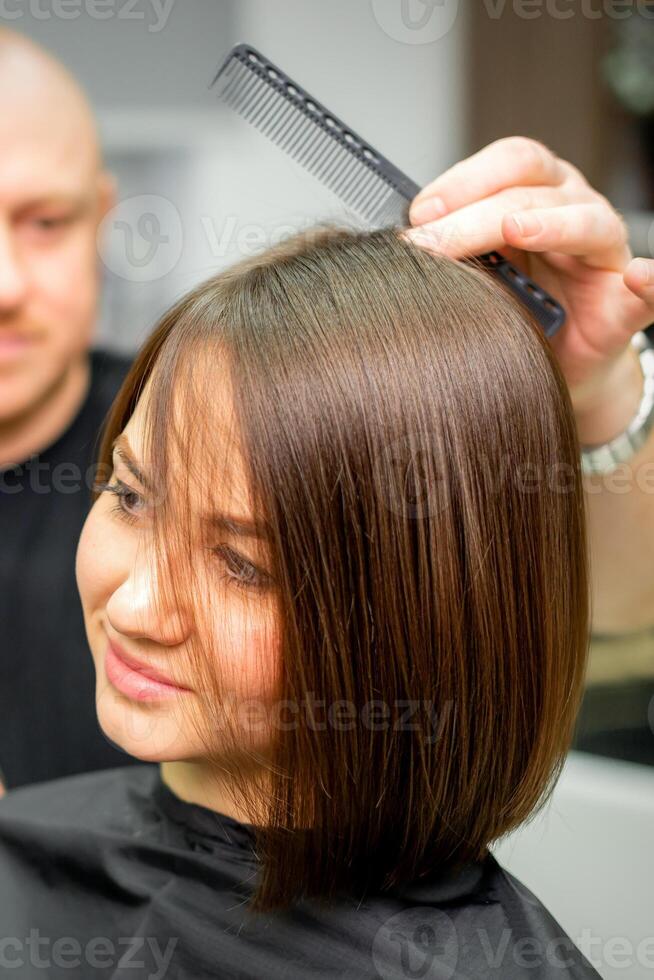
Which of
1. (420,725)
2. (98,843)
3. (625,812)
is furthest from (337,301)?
(625,812)

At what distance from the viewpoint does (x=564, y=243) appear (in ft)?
2.64

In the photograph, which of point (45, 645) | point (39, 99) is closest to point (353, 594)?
point (45, 645)

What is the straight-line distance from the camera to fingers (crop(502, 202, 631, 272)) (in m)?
0.79

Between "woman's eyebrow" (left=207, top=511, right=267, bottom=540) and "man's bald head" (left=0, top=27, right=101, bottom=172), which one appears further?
"man's bald head" (left=0, top=27, right=101, bottom=172)

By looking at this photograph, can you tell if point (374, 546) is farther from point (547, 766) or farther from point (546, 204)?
point (546, 204)

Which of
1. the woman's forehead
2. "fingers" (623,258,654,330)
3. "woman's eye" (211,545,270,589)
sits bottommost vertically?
"woman's eye" (211,545,270,589)

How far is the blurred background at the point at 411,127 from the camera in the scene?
1.27m

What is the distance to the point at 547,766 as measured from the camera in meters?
0.81

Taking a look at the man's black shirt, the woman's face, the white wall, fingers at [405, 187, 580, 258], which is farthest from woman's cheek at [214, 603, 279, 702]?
the white wall

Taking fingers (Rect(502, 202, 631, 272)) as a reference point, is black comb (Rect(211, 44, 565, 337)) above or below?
above

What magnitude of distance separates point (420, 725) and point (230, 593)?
19 cm

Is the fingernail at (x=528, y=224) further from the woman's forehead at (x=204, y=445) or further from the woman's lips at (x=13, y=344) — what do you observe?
the woman's lips at (x=13, y=344)

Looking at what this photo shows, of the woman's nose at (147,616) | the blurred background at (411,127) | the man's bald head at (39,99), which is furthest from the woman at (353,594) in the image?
the man's bald head at (39,99)

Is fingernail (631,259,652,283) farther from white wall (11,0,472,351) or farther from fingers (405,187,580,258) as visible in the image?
white wall (11,0,472,351)
